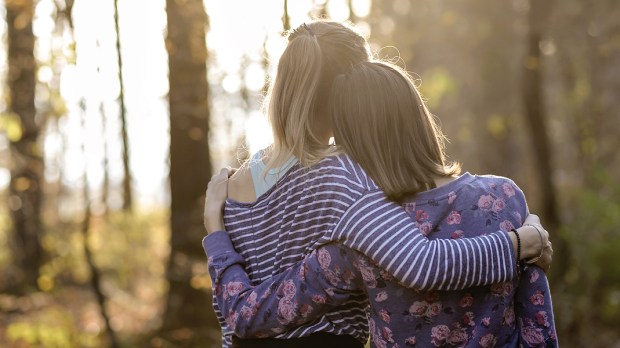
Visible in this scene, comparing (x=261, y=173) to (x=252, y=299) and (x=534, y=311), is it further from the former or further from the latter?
(x=534, y=311)

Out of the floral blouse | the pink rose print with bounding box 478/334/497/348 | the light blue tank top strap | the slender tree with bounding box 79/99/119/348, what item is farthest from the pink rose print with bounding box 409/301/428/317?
the slender tree with bounding box 79/99/119/348

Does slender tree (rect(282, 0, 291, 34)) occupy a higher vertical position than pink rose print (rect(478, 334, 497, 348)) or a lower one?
higher

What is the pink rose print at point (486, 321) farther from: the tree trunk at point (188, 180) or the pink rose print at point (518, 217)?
the tree trunk at point (188, 180)

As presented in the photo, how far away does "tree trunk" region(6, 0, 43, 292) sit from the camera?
1091 centimetres

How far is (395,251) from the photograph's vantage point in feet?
9.24

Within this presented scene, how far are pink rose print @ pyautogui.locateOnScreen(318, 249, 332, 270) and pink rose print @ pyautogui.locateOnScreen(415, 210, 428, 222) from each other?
32 cm

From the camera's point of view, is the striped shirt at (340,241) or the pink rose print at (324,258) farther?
the pink rose print at (324,258)

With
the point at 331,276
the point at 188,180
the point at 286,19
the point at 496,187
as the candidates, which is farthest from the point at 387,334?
the point at 188,180

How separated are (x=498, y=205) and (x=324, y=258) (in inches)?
24.4

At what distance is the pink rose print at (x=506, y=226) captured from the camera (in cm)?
301

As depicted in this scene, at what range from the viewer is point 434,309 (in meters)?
3.00

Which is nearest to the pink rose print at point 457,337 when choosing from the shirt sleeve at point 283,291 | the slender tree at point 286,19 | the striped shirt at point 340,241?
the striped shirt at point 340,241

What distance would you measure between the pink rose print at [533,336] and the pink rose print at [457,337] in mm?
223

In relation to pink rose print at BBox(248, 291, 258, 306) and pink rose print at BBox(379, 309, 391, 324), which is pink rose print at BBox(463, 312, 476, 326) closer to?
pink rose print at BBox(379, 309, 391, 324)
